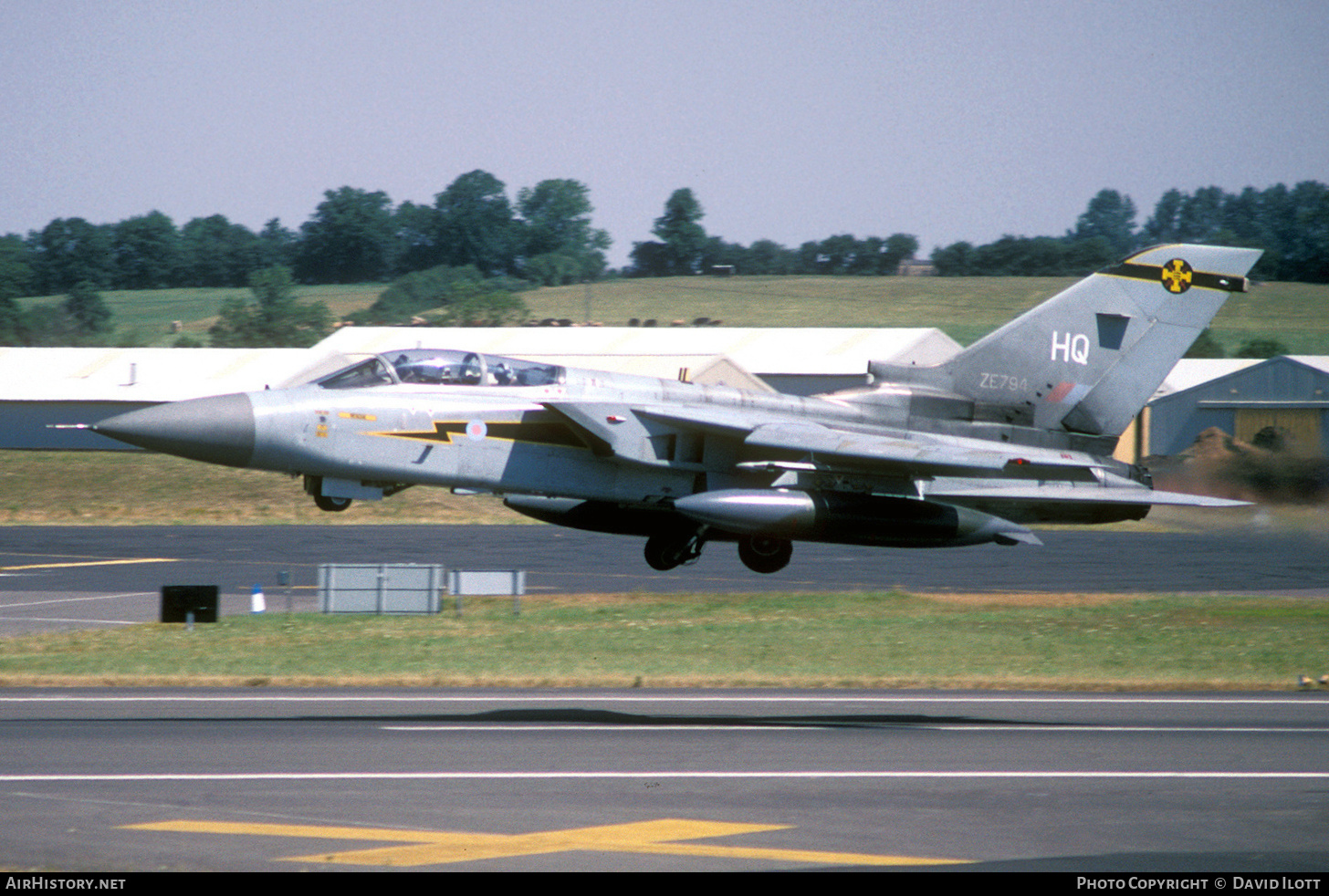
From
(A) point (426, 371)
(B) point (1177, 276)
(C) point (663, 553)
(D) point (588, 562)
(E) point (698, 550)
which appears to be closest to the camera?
(A) point (426, 371)

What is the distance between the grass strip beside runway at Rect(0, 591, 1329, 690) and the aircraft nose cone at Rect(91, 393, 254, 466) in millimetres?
14028

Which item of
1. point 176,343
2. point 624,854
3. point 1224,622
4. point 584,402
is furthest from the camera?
point 176,343

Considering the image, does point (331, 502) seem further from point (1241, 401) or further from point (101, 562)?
point (1241, 401)

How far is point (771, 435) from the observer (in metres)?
17.5

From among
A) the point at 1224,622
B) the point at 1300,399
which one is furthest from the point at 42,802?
the point at 1300,399

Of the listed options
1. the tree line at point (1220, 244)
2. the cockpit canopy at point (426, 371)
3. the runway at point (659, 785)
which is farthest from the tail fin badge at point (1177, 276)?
the tree line at point (1220, 244)

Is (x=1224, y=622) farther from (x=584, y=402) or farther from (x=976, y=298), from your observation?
(x=976, y=298)

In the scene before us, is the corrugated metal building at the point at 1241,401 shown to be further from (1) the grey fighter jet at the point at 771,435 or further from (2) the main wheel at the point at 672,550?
A: (2) the main wheel at the point at 672,550

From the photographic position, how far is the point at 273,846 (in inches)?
534

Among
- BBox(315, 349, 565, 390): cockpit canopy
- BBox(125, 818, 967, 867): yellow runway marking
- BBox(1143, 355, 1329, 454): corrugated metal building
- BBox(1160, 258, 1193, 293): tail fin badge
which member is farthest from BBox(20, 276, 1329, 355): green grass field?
BBox(125, 818, 967, 867): yellow runway marking

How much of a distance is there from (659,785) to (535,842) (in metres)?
3.61

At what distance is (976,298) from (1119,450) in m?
68.7

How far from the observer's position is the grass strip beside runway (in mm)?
30062

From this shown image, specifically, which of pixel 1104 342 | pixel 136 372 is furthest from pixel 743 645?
pixel 136 372
